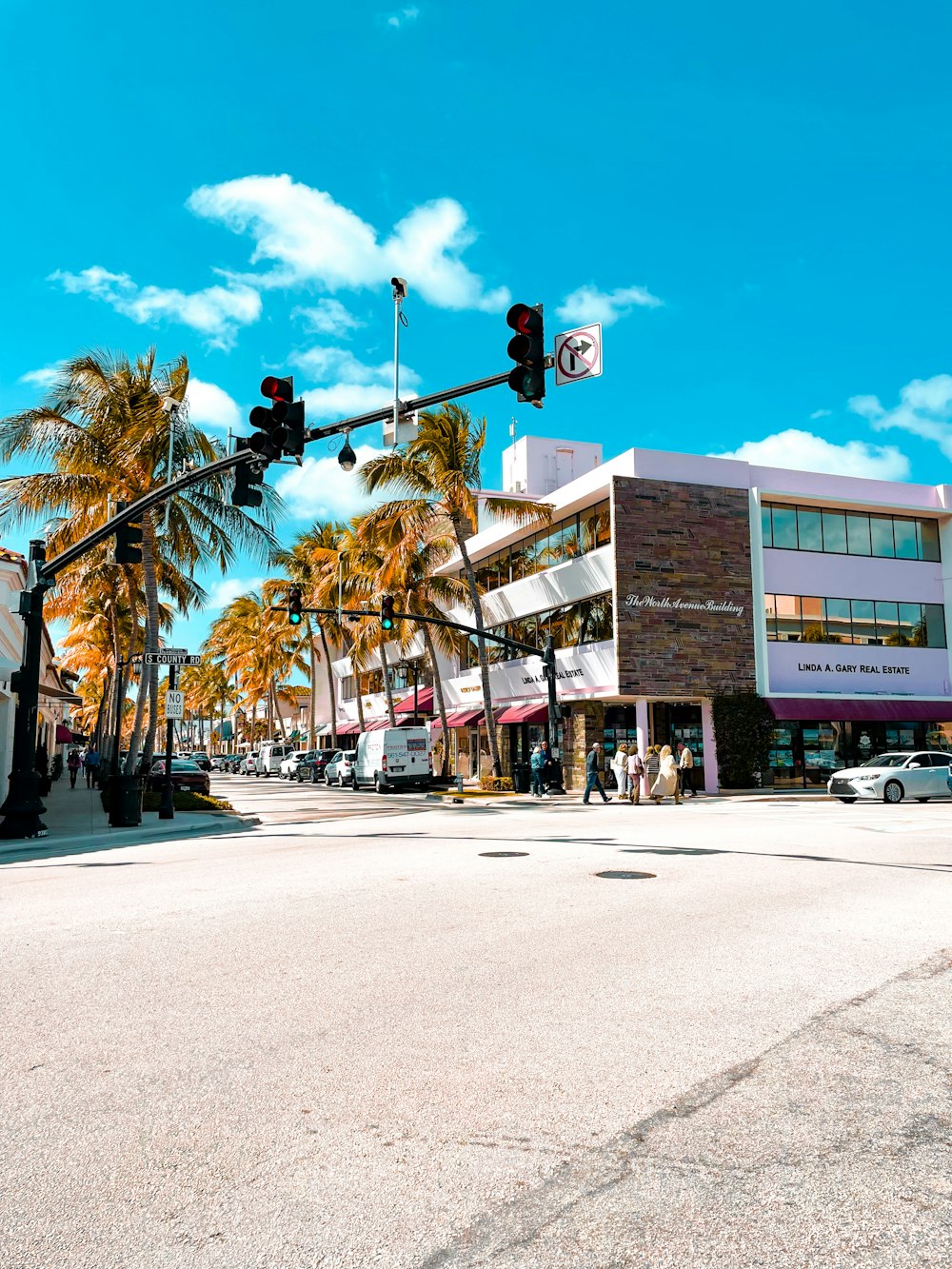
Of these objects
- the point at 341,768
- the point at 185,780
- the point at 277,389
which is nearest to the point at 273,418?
the point at 277,389

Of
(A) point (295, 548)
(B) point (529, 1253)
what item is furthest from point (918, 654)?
(B) point (529, 1253)

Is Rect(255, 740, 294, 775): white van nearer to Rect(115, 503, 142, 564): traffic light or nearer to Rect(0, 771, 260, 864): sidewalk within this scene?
Rect(0, 771, 260, 864): sidewalk

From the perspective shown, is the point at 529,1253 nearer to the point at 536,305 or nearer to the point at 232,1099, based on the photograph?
the point at 232,1099

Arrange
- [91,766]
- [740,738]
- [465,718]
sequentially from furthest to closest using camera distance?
[465,718] < [91,766] < [740,738]

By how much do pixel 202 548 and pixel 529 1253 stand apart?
26993mm

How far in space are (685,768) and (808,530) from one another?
38.5ft

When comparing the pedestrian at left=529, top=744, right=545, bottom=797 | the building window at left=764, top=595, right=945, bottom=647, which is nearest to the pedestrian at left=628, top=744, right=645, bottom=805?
the pedestrian at left=529, top=744, right=545, bottom=797

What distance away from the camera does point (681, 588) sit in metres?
34.3

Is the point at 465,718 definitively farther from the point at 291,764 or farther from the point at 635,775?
the point at 635,775

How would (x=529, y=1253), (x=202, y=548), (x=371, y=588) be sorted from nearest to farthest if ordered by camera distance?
(x=529, y=1253) < (x=202, y=548) < (x=371, y=588)

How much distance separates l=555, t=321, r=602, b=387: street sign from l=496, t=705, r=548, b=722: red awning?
26.2 meters

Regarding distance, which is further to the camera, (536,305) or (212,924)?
(536,305)

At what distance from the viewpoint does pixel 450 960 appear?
689 cm

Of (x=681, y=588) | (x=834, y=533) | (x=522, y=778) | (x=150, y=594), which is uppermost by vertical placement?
(x=834, y=533)
